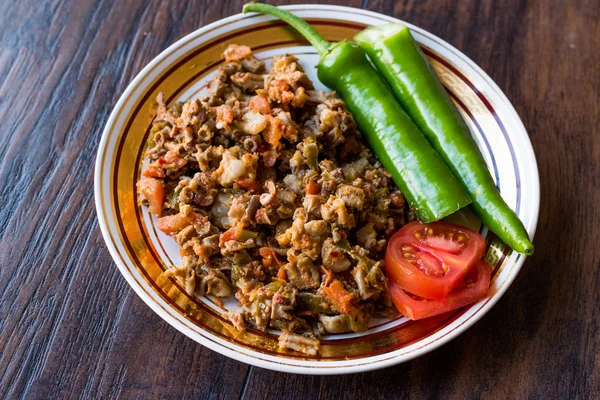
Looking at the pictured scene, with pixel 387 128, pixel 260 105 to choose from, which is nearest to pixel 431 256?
pixel 387 128

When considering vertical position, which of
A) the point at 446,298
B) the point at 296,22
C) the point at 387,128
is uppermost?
the point at 296,22

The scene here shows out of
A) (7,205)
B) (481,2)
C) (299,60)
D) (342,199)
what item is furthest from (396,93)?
(7,205)

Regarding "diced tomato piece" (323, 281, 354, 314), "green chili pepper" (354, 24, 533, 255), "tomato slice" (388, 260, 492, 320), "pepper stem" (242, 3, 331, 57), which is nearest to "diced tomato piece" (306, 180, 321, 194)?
"diced tomato piece" (323, 281, 354, 314)

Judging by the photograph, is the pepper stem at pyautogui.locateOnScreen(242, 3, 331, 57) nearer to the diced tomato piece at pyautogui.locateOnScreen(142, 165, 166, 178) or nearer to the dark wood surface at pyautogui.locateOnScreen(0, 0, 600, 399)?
the dark wood surface at pyautogui.locateOnScreen(0, 0, 600, 399)

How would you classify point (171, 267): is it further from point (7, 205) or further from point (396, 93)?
point (396, 93)

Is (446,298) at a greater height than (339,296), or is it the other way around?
(339,296)

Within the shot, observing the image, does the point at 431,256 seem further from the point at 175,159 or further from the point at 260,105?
the point at 175,159
